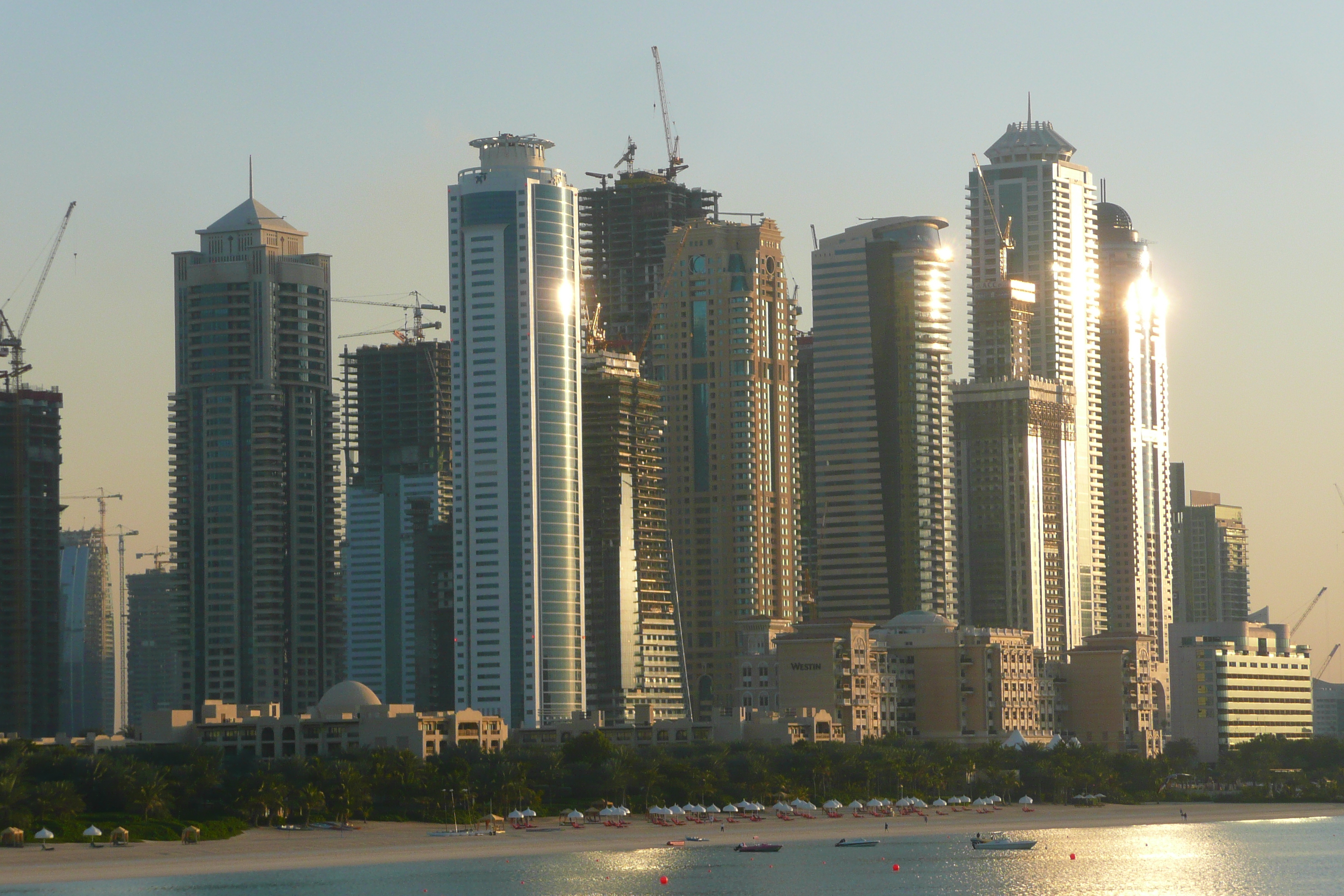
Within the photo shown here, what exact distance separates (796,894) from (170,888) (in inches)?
2155

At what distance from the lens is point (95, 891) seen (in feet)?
615

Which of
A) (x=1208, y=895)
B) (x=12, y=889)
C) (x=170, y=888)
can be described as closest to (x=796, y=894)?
(x=1208, y=895)

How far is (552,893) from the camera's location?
649ft

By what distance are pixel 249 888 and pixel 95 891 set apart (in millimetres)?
14410

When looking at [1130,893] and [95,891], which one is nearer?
[95,891]

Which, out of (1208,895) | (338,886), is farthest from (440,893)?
(1208,895)

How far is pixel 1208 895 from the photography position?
19888 cm

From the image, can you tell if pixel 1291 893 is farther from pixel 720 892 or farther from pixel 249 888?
pixel 249 888

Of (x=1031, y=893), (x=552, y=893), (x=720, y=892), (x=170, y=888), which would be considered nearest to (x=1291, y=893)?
(x=1031, y=893)

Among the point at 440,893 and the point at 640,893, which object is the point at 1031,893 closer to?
the point at 640,893

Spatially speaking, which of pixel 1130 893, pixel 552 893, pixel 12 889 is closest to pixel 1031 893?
pixel 1130 893

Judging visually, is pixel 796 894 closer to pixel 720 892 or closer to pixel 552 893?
pixel 720 892

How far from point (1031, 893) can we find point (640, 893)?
113 feet

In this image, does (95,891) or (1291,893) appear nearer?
(95,891)
